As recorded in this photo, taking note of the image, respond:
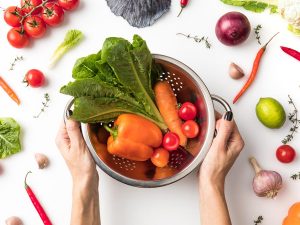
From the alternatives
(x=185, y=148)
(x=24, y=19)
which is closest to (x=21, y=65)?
(x=24, y=19)

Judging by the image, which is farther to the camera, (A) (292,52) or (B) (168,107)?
(A) (292,52)

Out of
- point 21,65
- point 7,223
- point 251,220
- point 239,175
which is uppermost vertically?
point 21,65

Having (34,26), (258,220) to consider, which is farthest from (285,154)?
(34,26)

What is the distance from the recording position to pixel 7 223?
1.47 m

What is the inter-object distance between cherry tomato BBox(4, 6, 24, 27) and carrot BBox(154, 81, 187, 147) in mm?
433

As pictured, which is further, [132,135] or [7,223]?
[7,223]

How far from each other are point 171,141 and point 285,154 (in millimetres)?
328

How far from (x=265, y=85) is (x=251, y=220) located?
0.38 metres

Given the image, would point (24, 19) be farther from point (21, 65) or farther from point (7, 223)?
point (7, 223)

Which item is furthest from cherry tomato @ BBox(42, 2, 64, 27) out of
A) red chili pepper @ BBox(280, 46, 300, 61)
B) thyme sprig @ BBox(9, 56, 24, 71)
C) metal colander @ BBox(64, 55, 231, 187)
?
red chili pepper @ BBox(280, 46, 300, 61)

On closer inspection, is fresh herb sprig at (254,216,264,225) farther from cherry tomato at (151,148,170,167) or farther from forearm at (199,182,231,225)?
cherry tomato at (151,148,170,167)

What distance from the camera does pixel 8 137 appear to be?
149cm

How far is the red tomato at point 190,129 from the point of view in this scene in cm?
139

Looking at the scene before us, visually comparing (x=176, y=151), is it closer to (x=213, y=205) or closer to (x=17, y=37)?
(x=213, y=205)
